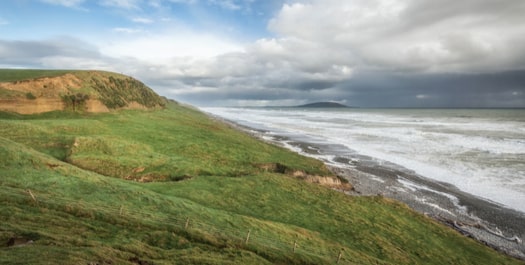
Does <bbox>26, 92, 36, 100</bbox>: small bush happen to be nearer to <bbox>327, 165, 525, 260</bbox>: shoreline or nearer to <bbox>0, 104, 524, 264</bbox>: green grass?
<bbox>0, 104, 524, 264</bbox>: green grass

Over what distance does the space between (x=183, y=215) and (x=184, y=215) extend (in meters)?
0.07

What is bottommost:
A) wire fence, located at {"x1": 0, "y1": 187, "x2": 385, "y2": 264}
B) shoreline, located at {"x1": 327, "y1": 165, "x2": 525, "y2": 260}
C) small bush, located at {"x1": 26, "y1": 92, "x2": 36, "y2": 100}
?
shoreline, located at {"x1": 327, "y1": 165, "x2": 525, "y2": 260}

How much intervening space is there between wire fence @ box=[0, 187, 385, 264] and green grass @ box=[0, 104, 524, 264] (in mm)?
81

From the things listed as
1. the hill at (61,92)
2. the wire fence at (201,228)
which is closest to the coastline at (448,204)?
the wire fence at (201,228)

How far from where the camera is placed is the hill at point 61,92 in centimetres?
5978

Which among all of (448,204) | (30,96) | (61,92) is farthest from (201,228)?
(61,92)

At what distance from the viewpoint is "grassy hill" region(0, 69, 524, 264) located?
16.5m

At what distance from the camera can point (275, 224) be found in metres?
25.2

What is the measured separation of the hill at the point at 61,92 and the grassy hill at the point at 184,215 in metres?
17.9

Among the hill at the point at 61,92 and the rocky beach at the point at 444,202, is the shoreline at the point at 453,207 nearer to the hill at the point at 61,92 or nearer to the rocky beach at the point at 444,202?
the rocky beach at the point at 444,202

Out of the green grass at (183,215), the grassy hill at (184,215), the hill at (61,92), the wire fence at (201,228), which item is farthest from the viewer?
the hill at (61,92)

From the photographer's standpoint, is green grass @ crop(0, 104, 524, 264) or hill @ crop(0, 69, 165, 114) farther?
hill @ crop(0, 69, 165, 114)

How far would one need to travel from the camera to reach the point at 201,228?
21.2 metres

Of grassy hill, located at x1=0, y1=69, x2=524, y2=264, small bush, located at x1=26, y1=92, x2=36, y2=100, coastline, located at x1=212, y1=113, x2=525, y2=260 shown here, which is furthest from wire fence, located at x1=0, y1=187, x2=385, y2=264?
small bush, located at x1=26, y1=92, x2=36, y2=100
